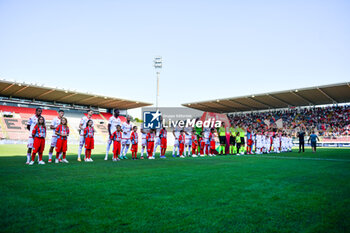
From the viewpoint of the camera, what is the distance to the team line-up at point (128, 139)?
27.4 feet

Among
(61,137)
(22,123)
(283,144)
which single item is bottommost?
(283,144)

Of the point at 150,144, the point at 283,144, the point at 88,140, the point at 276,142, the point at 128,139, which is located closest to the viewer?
the point at 88,140

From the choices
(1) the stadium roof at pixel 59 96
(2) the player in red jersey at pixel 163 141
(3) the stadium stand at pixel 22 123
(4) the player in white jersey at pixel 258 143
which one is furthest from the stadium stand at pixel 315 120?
(3) the stadium stand at pixel 22 123

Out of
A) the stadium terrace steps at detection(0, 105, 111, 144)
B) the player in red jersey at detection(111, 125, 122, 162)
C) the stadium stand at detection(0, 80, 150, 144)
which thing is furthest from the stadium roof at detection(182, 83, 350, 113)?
the player in red jersey at detection(111, 125, 122, 162)

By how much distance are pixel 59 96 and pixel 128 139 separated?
104 ft

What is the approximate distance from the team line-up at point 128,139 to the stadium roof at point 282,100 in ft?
A: 43.3

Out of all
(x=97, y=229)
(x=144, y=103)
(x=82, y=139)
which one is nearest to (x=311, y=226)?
(x=97, y=229)

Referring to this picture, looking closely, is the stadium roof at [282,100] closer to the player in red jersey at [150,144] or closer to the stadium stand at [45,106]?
the stadium stand at [45,106]

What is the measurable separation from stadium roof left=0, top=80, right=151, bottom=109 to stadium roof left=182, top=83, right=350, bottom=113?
41.9ft

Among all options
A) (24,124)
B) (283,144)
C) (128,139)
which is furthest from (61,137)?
(24,124)

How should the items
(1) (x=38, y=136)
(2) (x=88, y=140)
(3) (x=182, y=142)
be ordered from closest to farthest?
(1) (x=38, y=136), (2) (x=88, y=140), (3) (x=182, y=142)

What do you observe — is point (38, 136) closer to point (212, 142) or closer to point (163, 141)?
point (163, 141)

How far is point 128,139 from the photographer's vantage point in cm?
1203

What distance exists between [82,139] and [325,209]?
8921 millimetres
